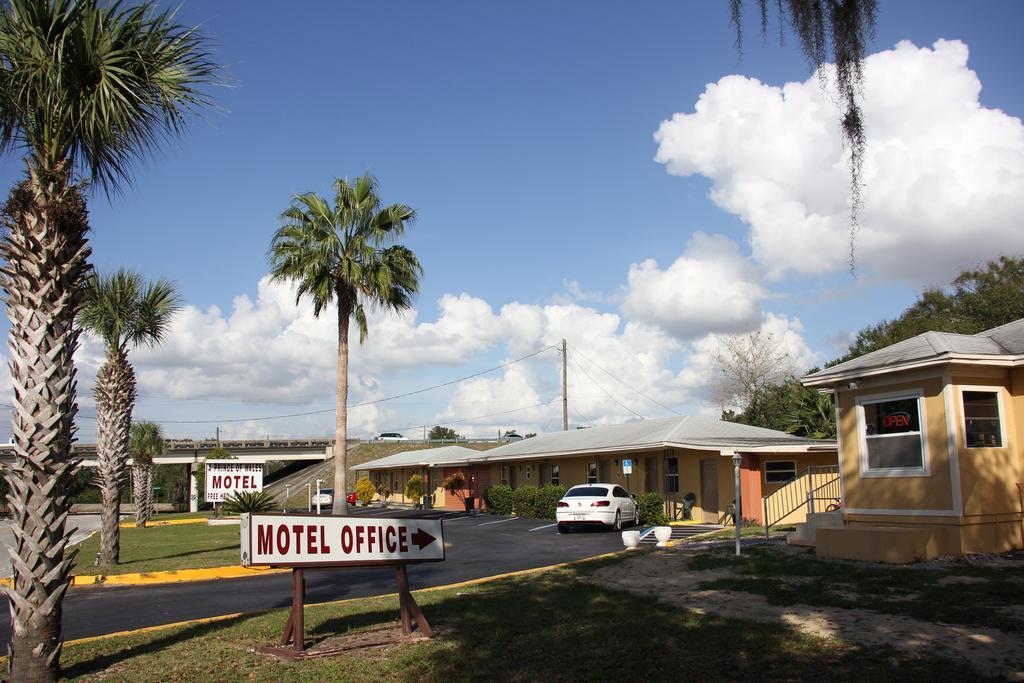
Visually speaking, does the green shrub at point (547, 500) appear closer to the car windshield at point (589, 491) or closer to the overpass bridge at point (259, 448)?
the car windshield at point (589, 491)

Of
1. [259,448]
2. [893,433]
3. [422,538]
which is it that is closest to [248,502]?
[422,538]

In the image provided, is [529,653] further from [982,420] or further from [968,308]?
[968,308]

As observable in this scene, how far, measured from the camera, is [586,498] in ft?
76.7

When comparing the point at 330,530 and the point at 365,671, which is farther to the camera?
the point at 330,530

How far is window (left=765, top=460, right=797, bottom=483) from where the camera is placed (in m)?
24.8

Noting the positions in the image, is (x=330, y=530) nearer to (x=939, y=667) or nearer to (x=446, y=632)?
(x=446, y=632)

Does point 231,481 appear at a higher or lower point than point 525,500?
higher

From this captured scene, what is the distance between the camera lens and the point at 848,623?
8.34 metres

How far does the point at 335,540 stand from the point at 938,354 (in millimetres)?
9836

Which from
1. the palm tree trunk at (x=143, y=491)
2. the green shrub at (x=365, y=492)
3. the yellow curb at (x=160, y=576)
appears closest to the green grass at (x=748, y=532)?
the yellow curb at (x=160, y=576)

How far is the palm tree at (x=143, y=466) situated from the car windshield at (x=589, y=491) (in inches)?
800

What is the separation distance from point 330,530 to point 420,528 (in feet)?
3.75

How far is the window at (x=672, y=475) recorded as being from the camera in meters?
26.3

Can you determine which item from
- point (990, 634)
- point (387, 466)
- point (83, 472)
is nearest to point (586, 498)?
point (990, 634)
